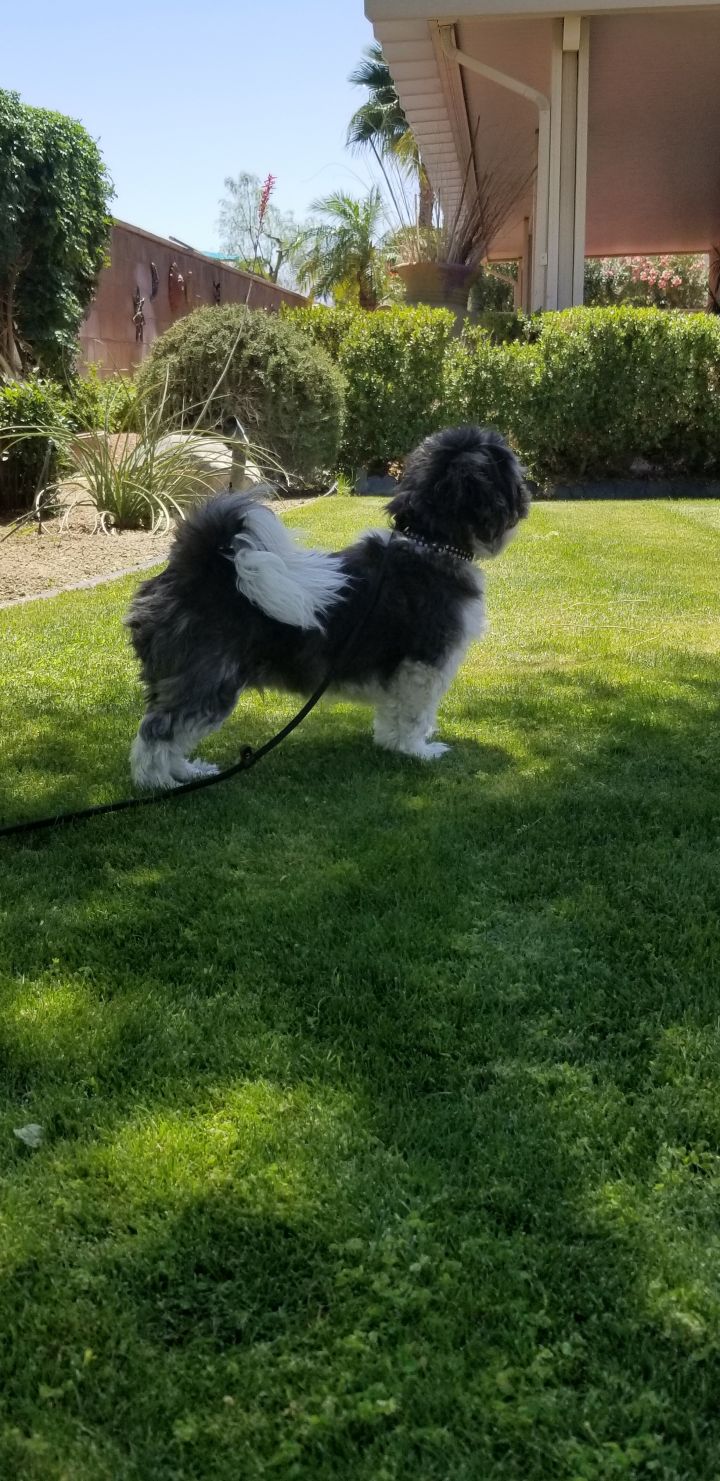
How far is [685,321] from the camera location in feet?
41.7

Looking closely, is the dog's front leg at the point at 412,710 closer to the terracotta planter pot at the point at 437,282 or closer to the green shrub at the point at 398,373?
the green shrub at the point at 398,373

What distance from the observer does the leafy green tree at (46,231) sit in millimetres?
11828

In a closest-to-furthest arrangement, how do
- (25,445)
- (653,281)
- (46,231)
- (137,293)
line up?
(25,445) → (46,231) → (137,293) → (653,281)

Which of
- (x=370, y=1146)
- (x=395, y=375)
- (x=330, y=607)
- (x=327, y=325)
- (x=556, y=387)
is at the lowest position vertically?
(x=370, y=1146)

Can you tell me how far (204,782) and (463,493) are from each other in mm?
1593

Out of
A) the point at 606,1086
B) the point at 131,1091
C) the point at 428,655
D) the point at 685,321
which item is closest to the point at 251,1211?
the point at 131,1091

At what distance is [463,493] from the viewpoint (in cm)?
439

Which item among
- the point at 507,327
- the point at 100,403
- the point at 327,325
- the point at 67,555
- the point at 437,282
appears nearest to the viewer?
the point at 67,555

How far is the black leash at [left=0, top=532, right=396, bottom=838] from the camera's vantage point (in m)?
3.66

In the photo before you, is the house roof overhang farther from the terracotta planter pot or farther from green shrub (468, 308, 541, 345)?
green shrub (468, 308, 541, 345)

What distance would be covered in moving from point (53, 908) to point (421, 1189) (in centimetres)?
154

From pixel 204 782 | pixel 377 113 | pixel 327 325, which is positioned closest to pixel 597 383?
pixel 327 325

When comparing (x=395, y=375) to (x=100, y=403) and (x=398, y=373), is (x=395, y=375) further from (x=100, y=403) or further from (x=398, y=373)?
(x=100, y=403)

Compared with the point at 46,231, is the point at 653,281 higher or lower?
higher
